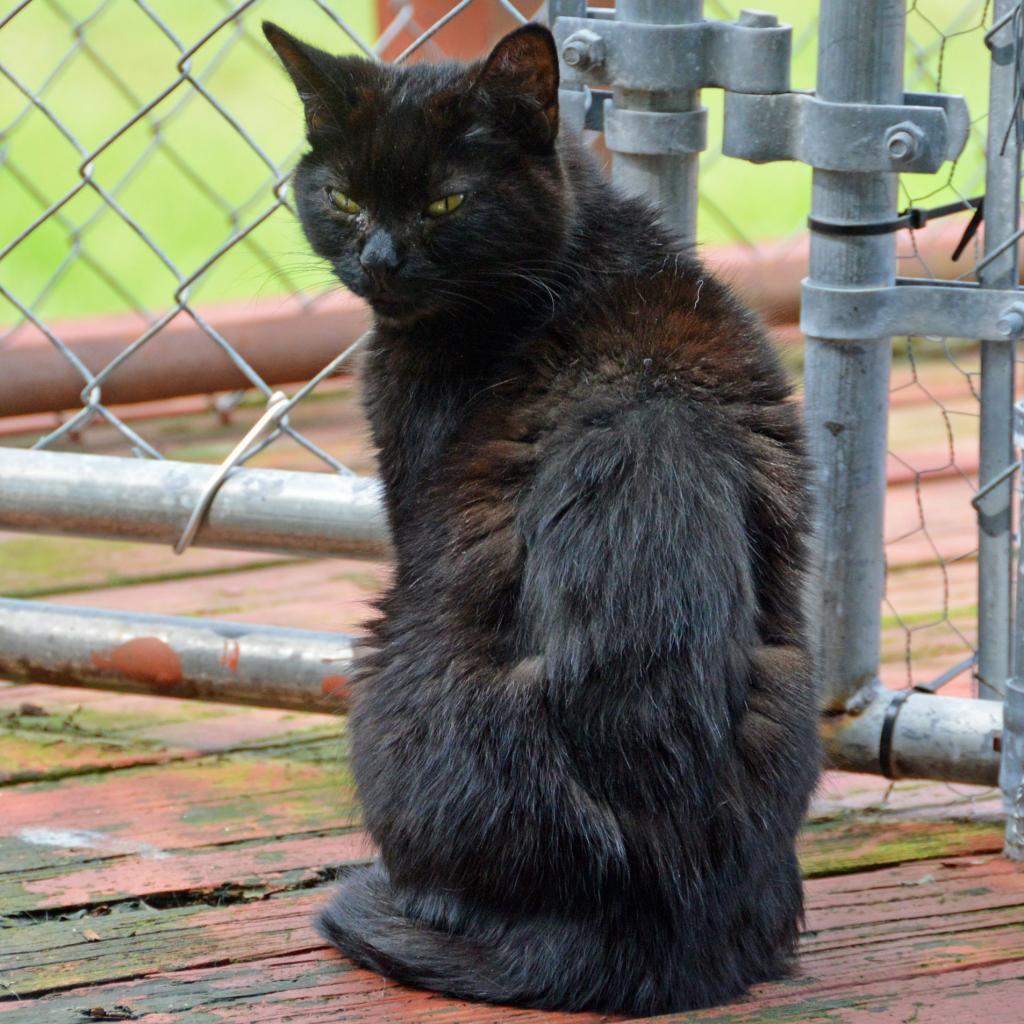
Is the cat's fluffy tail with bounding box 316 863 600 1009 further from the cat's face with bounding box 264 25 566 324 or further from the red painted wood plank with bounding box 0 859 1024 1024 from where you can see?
the cat's face with bounding box 264 25 566 324

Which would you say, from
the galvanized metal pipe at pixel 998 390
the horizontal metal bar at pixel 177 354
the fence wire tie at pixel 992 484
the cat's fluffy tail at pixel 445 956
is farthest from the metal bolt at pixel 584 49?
the horizontal metal bar at pixel 177 354

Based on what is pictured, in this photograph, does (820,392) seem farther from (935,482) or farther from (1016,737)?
(935,482)

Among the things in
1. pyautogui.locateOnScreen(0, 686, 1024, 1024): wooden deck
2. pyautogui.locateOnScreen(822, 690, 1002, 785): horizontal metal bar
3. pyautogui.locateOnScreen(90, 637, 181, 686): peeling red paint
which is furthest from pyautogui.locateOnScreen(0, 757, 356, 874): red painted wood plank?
pyautogui.locateOnScreen(822, 690, 1002, 785): horizontal metal bar

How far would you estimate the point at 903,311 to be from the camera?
1.60 metres

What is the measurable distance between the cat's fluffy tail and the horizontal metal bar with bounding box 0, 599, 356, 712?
0.43 m

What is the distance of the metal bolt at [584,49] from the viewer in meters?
1.59

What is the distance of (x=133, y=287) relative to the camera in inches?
185

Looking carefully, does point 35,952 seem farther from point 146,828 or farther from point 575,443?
point 575,443

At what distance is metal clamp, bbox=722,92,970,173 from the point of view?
1489 millimetres

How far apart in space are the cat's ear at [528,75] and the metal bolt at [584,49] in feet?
0.31

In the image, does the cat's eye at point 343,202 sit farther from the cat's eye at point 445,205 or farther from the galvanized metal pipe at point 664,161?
the galvanized metal pipe at point 664,161

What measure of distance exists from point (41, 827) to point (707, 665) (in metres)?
0.79

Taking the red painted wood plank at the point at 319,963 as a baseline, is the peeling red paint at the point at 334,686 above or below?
above

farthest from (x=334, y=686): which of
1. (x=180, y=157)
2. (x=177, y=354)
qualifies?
(x=180, y=157)
